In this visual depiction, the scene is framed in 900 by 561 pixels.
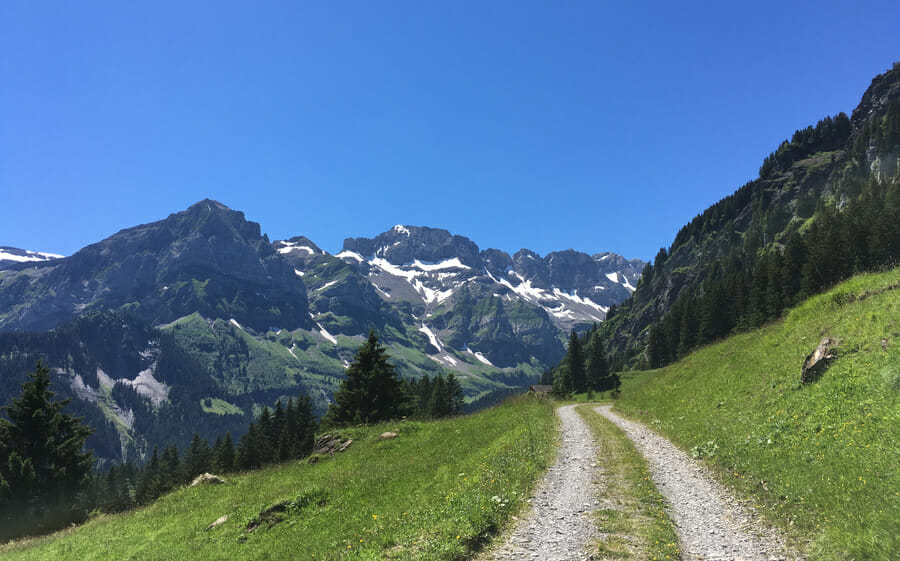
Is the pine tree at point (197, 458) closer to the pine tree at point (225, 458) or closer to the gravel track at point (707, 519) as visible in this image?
the pine tree at point (225, 458)

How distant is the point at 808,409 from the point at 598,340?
3572 inches

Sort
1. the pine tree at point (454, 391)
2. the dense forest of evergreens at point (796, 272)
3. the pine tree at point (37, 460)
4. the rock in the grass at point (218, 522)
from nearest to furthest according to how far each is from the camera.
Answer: the rock in the grass at point (218, 522)
the pine tree at point (37, 460)
the dense forest of evergreens at point (796, 272)
the pine tree at point (454, 391)

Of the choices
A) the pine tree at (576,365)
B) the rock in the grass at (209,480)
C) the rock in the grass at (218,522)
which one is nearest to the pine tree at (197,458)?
the rock in the grass at (209,480)

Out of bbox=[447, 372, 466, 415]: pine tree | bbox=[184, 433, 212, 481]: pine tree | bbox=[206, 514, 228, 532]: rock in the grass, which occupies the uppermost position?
bbox=[206, 514, 228, 532]: rock in the grass

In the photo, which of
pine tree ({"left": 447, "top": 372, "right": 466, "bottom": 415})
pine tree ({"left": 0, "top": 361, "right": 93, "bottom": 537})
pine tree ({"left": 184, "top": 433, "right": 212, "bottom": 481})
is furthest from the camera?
pine tree ({"left": 447, "top": 372, "right": 466, "bottom": 415})

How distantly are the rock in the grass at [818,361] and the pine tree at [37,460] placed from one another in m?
45.8

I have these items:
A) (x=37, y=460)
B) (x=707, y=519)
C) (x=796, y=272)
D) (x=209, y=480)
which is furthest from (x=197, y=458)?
(x=796, y=272)

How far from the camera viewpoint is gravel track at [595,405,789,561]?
969 cm

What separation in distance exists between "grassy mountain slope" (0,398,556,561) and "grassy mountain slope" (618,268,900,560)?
24.3 ft

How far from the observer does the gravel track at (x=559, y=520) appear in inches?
392

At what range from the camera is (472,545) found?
10500 mm

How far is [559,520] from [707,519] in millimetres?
4120

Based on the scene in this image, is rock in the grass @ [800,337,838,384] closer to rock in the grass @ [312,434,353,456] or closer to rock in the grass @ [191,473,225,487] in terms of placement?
rock in the grass @ [312,434,353,456]

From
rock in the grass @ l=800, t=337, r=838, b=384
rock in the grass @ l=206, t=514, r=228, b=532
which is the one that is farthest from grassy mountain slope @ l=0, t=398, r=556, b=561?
rock in the grass @ l=800, t=337, r=838, b=384
